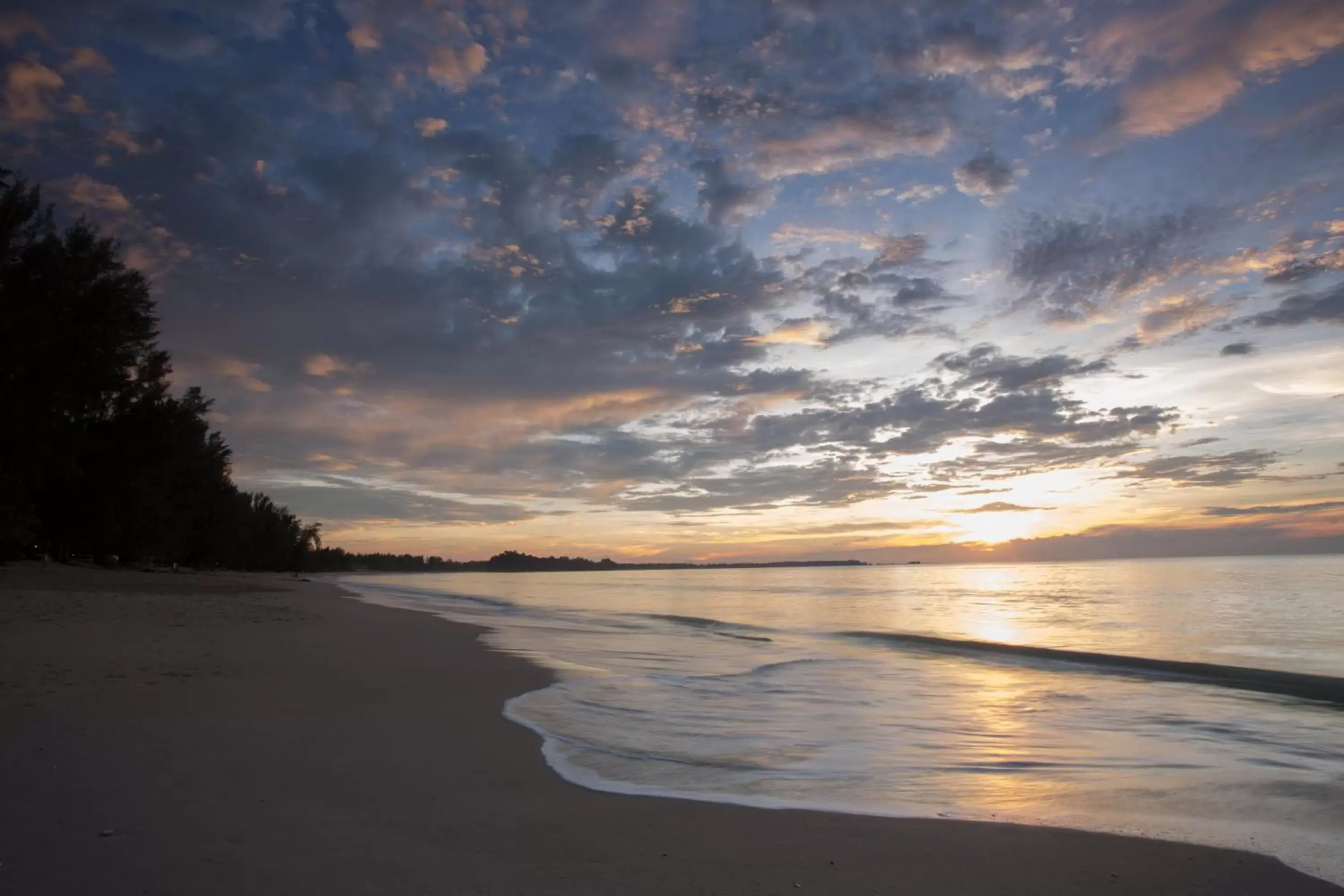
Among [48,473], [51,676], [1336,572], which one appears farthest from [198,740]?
[1336,572]

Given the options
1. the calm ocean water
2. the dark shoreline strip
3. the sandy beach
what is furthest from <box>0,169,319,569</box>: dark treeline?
the dark shoreline strip

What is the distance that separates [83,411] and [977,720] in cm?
3551

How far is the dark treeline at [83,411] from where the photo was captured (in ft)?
86.3

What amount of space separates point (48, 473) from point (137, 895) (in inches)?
1380

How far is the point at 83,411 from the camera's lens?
1233 inches

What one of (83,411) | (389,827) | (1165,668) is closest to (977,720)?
(389,827)

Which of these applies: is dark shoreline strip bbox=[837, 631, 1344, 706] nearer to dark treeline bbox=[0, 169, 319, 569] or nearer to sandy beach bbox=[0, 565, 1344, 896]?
sandy beach bbox=[0, 565, 1344, 896]

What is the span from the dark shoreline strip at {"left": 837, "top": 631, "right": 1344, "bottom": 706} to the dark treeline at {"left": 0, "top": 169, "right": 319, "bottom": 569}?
29.3 metres

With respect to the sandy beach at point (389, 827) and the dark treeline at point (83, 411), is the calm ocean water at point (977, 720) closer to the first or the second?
the sandy beach at point (389, 827)

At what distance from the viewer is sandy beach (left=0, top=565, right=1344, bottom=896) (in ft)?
12.8

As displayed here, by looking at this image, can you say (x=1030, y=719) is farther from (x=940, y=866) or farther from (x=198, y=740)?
(x=198, y=740)

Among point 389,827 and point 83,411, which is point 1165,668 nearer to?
point 389,827

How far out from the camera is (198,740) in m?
6.30

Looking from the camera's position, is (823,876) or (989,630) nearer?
(823,876)
